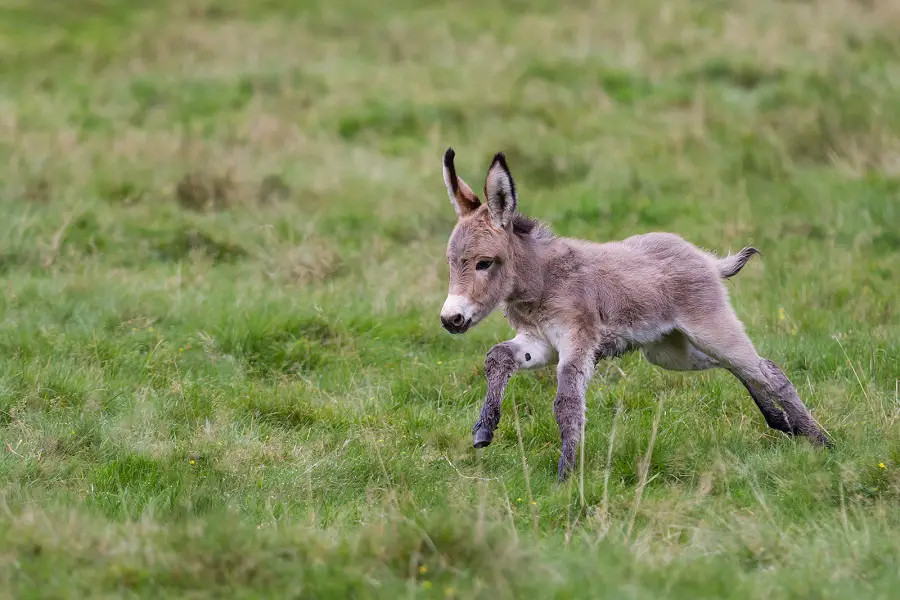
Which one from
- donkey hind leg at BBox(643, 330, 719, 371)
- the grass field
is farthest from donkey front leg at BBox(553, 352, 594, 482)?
donkey hind leg at BBox(643, 330, 719, 371)

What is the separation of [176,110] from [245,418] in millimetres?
8757

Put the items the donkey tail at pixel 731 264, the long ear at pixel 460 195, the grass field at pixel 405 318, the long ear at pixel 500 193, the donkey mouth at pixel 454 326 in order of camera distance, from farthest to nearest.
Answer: the donkey tail at pixel 731 264 < the long ear at pixel 460 195 < the long ear at pixel 500 193 < the donkey mouth at pixel 454 326 < the grass field at pixel 405 318

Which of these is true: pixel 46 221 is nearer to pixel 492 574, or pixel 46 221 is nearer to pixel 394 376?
pixel 394 376

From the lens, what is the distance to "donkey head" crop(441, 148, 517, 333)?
6.11 meters

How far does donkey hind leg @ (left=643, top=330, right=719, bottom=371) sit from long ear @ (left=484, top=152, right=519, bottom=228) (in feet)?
4.18

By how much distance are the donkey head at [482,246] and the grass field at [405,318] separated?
80 cm

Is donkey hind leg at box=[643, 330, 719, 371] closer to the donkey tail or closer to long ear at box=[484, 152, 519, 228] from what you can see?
the donkey tail

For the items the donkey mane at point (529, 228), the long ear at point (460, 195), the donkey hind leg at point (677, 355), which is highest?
the long ear at point (460, 195)

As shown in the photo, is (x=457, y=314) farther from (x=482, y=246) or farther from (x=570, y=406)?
(x=570, y=406)

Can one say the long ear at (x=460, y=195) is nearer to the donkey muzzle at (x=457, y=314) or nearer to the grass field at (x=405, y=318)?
the donkey muzzle at (x=457, y=314)

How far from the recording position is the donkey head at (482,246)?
611cm

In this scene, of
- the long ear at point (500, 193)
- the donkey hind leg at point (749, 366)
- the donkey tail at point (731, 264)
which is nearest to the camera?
the long ear at point (500, 193)

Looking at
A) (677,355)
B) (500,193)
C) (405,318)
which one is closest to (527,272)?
(500,193)

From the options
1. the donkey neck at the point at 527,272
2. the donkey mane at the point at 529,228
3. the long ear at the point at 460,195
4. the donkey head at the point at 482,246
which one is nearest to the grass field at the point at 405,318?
the donkey neck at the point at 527,272
